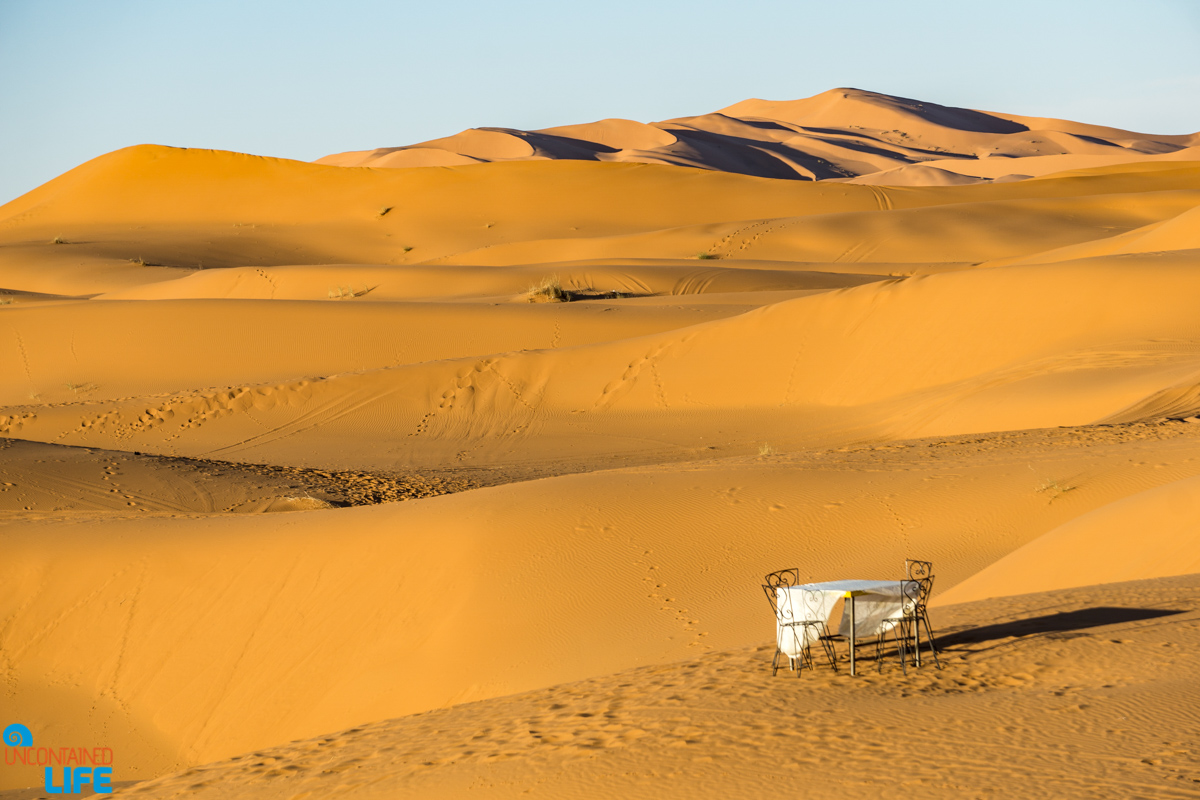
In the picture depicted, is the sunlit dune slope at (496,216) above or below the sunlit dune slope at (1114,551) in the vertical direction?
above

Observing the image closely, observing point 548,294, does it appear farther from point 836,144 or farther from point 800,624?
point 836,144

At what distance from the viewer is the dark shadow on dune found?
6.21 meters

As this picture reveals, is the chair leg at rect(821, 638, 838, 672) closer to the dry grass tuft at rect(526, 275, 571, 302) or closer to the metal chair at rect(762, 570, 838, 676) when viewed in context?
the metal chair at rect(762, 570, 838, 676)

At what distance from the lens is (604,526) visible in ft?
32.5

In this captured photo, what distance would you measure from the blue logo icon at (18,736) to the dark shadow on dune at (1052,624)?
7015 millimetres

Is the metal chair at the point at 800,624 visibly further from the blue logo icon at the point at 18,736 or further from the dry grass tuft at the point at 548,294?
the dry grass tuft at the point at 548,294

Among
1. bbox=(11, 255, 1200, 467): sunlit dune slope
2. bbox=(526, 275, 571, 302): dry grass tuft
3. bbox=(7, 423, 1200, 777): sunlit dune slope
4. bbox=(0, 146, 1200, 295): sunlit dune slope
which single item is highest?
bbox=(0, 146, 1200, 295): sunlit dune slope

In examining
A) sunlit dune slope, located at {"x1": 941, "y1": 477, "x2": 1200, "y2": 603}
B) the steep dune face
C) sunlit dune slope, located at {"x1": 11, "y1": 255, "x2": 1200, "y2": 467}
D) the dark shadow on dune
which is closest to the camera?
the dark shadow on dune

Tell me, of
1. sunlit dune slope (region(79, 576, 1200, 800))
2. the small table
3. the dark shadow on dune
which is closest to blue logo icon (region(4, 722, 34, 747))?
sunlit dune slope (region(79, 576, 1200, 800))

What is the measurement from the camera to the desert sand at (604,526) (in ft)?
17.0

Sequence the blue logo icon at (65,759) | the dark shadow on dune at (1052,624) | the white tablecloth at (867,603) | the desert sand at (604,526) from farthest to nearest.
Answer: the blue logo icon at (65,759) → the dark shadow on dune at (1052,624) → the white tablecloth at (867,603) → the desert sand at (604,526)

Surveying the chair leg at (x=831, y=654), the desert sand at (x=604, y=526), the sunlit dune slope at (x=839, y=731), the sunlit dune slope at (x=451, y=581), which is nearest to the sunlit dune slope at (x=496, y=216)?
the desert sand at (x=604, y=526)

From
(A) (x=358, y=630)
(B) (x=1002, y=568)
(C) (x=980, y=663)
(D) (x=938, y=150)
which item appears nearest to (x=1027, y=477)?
(B) (x=1002, y=568)

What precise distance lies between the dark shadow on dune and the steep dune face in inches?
3163
